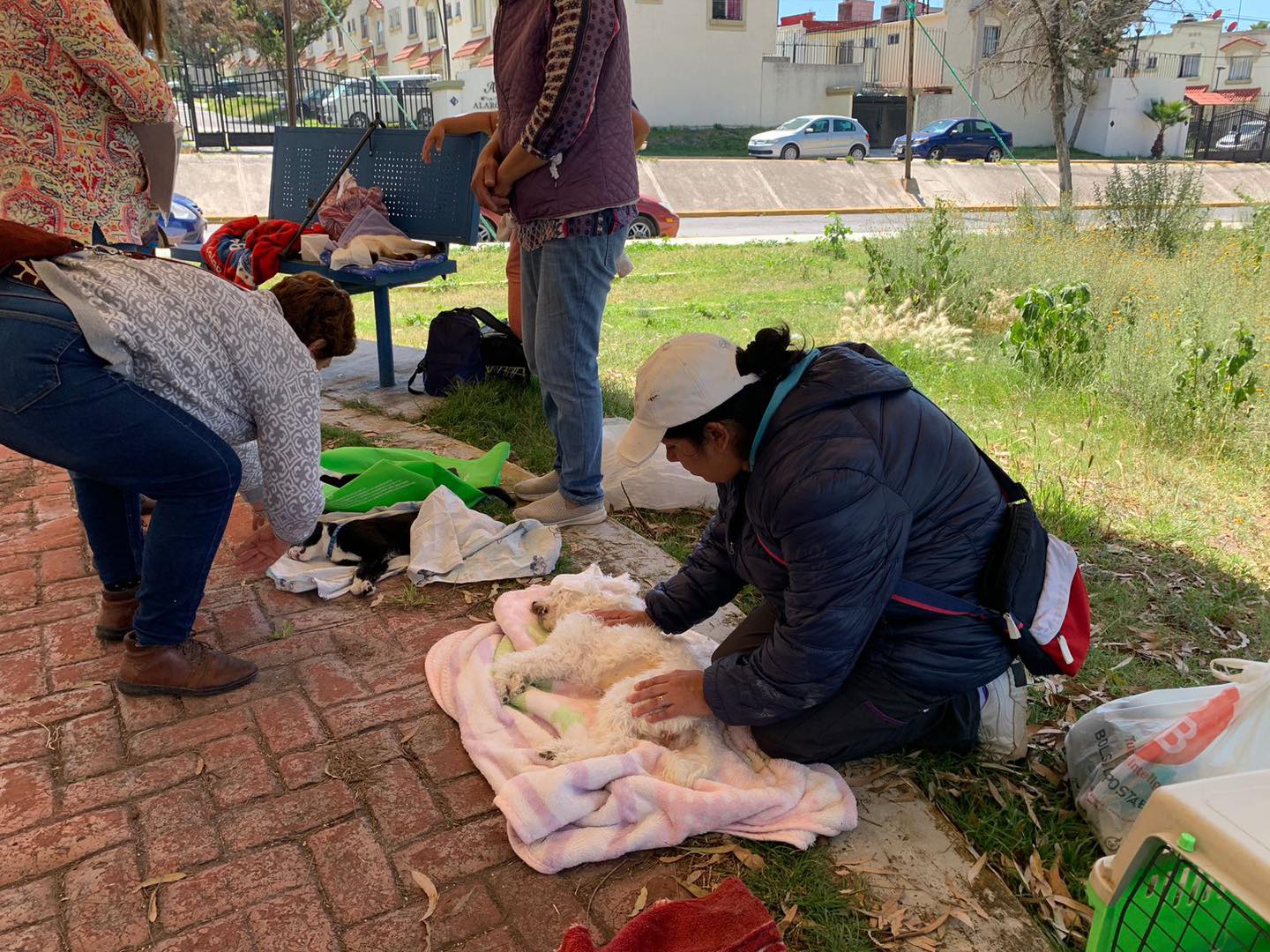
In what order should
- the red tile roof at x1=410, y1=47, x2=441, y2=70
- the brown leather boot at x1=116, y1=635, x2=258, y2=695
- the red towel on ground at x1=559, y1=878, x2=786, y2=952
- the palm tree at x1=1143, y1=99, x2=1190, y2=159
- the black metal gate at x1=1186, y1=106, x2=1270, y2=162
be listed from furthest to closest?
the red tile roof at x1=410, y1=47, x2=441, y2=70, the palm tree at x1=1143, y1=99, x2=1190, y2=159, the black metal gate at x1=1186, y1=106, x2=1270, y2=162, the brown leather boot at x1=116, y1=635, x2=258, y2=695, the red towel on ground at x1=559, y1=878, x2=786, y2=952

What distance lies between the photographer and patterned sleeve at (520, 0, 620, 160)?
3.30m

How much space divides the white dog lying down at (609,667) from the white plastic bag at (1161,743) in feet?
3.09


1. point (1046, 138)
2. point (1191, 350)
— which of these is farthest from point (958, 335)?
point (1046, 138)

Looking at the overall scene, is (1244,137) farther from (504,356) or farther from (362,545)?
(362,545)

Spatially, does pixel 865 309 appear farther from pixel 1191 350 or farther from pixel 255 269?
pixel 255 269

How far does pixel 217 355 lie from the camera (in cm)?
251

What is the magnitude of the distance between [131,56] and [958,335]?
5.90 meters

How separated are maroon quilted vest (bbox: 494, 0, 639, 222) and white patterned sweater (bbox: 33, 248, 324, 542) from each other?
4.11ft

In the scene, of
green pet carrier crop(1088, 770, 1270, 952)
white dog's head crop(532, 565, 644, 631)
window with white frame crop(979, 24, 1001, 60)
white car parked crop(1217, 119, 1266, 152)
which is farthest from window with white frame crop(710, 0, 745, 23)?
green pet carrier crop(1088, 770, 1270, 952)

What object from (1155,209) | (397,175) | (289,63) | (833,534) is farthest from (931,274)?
(833,534)

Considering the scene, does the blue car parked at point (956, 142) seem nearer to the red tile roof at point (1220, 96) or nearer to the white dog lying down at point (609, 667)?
the red tile roof at point (1220, 96)

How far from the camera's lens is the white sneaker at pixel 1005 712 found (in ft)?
8.53

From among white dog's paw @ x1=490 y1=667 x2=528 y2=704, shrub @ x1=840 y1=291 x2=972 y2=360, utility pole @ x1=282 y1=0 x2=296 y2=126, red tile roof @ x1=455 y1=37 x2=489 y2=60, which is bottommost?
white dog's paw @ x1=490 y1=667 x2=528 y2=704

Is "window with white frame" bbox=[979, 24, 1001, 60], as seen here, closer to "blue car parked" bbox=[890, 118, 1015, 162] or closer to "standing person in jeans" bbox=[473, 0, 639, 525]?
"blue car parked" bbox=[890, 118, 1015, 162]
